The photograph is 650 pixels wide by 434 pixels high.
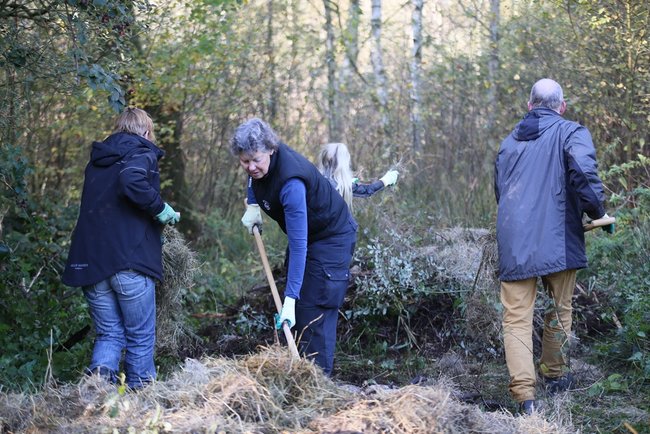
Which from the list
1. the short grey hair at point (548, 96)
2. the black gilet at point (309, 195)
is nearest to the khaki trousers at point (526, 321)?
the short grey hair at point (548, 96)

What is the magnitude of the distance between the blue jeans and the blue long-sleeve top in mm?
953

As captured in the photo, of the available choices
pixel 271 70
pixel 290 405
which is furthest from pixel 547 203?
pixel 271 70

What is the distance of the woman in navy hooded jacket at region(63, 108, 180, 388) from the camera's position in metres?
4.89

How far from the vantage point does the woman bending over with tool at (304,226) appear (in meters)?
4.64

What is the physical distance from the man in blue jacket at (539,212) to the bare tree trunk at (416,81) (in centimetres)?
557

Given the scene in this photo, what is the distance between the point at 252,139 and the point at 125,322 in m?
1.46

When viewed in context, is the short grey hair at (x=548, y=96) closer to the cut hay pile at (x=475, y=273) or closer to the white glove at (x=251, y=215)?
the cut hay pile at (x=475, y=273)

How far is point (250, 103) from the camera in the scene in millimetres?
11109

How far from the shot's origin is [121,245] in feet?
16.1

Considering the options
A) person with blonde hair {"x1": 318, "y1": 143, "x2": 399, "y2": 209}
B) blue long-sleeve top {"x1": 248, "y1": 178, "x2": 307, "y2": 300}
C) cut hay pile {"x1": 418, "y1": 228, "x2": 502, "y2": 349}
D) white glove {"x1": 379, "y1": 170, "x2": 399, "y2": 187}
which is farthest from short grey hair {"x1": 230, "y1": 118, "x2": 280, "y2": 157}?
cut hay pile {"x1": 418, "y1": 228, "x2": 502, "y2": 349}

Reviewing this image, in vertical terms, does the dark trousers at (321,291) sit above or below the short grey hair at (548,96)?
below

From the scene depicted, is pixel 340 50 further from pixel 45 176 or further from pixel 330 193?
pixel 330 193

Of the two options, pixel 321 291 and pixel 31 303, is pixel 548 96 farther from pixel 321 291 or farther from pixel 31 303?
pixel 31 303

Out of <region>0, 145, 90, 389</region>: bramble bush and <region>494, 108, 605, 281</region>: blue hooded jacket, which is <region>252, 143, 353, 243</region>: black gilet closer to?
<region>494, 108, 605, 281</region>: blue hooded jacket
